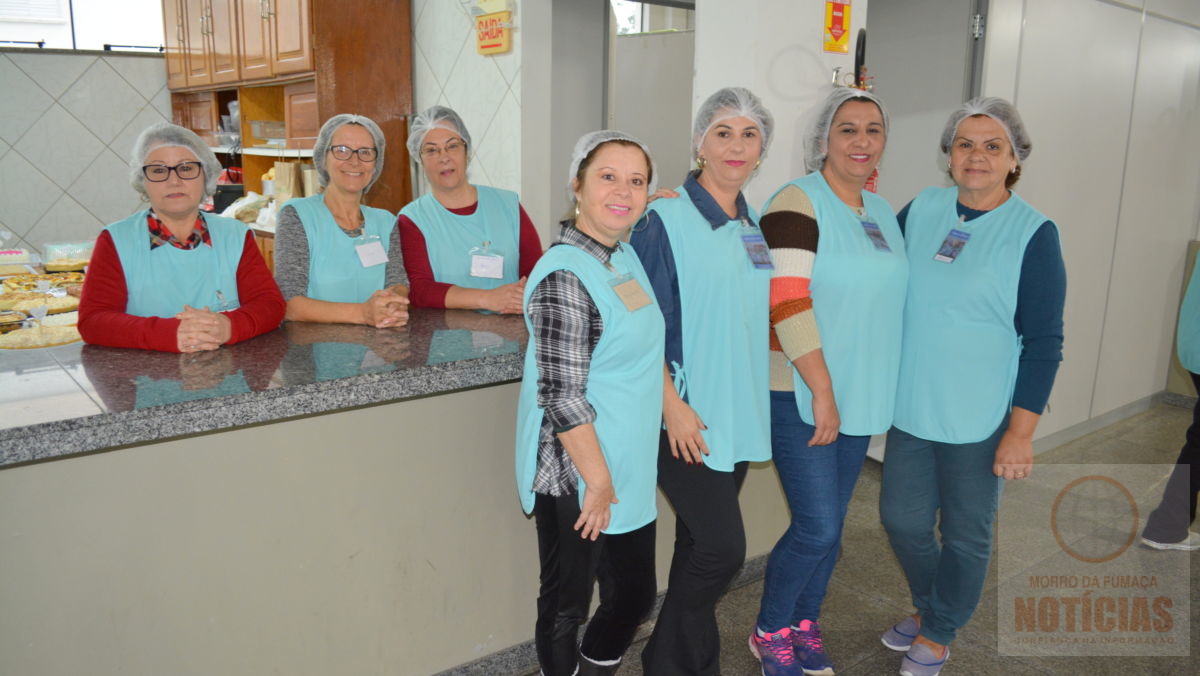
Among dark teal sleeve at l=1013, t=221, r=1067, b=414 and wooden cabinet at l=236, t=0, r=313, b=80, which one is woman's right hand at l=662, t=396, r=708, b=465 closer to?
dark teal sleeve at l=1013, t=221, r=1067, b=414

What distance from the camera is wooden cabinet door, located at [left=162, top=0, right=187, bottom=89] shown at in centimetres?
487

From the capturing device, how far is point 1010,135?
195 centimetres

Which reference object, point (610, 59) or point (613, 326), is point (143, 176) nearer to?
point (613, 326)

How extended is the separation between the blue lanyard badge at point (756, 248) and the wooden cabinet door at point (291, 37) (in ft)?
8.57

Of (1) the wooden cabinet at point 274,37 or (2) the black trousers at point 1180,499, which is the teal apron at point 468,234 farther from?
(2) the black trousers at point 1180,499

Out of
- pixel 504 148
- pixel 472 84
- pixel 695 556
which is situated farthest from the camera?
pixel 472 84

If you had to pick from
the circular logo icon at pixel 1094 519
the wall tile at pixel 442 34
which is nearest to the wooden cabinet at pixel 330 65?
the wall tile at pixel 442 34

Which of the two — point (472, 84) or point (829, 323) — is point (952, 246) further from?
point (472, 84)

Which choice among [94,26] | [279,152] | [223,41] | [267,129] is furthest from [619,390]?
[94,26]

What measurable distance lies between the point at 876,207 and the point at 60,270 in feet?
11.4

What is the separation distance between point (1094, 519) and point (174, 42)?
562 cm

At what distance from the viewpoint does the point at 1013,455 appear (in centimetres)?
193

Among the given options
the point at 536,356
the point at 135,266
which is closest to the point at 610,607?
the point at 536,356

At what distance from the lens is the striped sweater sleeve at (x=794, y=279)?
72.5 inches
